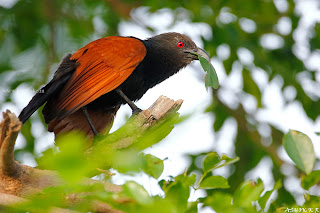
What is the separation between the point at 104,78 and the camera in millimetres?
3287

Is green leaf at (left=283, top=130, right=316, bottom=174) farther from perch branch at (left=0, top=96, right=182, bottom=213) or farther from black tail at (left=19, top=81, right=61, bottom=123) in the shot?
black tail at (left=19, top=81, right=61, bottom=123)

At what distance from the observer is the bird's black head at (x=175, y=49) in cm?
411

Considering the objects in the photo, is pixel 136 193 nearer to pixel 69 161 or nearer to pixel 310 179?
pixel 69 161

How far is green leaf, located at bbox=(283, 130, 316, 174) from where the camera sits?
1.63m

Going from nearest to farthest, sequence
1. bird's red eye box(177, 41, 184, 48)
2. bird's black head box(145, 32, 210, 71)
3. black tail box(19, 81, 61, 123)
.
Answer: black tail box(19, 81, 61, 123), bird's black head box(145, 32, 210, 71), bird's red eye box(177, 41, 184, 48)

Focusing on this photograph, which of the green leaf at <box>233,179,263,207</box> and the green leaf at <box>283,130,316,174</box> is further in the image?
the green leaf at <box>283,130,316,174</box>

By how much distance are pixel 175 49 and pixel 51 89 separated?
146cm

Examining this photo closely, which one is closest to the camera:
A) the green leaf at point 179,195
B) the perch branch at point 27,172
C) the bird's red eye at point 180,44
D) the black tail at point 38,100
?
the green leaf at point 179,195

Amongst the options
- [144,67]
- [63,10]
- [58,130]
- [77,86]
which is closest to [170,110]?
[77,86]

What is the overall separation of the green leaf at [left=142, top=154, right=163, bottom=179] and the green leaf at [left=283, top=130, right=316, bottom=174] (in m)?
0.55

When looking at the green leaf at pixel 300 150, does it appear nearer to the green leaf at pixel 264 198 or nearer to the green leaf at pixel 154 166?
the green leaf at pixel 264 198

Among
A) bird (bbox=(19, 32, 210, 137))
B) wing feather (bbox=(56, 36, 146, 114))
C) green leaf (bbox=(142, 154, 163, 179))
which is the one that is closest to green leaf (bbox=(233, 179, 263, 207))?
green leaf (bbox=(142, 154, 163, 179))

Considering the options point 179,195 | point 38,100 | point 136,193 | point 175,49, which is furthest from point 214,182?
point 175,49

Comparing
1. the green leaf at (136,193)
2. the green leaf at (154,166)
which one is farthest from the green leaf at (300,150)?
the green leaf at (136,193)
